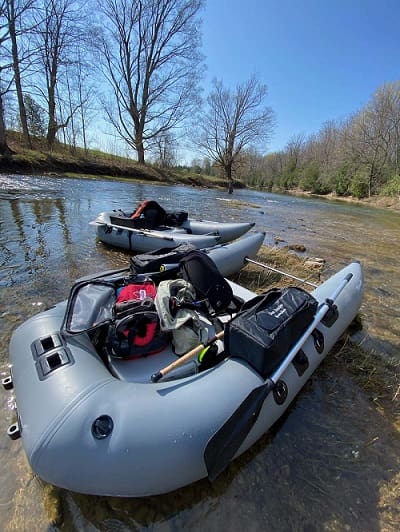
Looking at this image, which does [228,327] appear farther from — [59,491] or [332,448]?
[59,491]

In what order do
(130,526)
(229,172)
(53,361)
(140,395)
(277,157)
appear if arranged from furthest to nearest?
(277,157) → (229,172) → (53,361) → (140,395) → (130,526)

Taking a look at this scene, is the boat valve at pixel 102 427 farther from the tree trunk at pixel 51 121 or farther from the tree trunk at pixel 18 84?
the tree trunk at pixel 51 121

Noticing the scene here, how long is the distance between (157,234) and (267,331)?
3.08 meters

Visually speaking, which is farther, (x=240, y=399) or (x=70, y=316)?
(x=70, y=316)

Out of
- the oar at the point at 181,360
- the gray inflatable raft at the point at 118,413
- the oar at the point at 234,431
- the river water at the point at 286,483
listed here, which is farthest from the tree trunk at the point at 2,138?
the oar at the point at 234,431

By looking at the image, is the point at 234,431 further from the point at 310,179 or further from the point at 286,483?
the point at 310,179

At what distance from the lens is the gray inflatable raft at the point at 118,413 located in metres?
1.04

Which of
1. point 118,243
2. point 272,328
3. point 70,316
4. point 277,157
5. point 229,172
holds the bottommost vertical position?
point 118,243

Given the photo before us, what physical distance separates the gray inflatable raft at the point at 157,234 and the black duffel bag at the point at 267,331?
2.40 m

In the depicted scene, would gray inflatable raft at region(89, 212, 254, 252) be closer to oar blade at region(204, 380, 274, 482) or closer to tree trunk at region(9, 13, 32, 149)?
oar blade at region(204, 380, 274, 482)

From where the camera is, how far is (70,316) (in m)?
1.58

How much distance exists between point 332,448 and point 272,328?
30.6 inches

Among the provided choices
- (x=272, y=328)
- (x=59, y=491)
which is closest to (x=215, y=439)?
(x=272, y=328)

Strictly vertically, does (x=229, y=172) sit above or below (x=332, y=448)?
above
